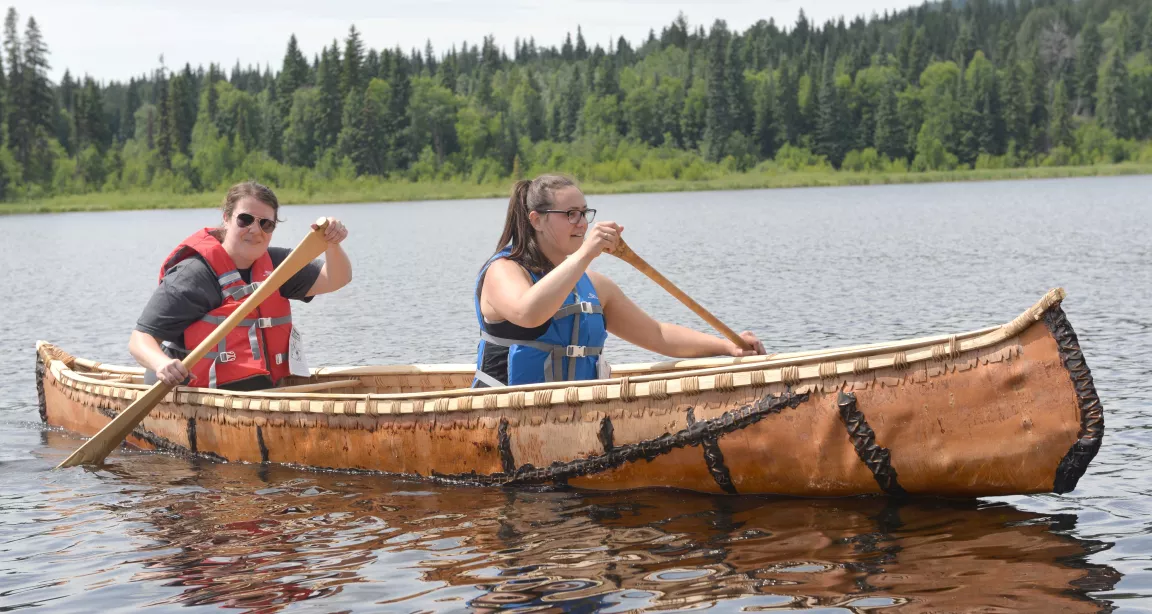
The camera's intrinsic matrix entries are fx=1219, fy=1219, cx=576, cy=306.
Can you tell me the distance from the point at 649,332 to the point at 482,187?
94352 millimetres

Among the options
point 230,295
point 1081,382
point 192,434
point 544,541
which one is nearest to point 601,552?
point 544,541

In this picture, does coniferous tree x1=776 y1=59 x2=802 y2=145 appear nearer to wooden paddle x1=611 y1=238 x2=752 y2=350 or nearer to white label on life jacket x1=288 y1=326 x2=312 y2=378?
white label on life jacket x1=288 y1=326 x2=312 y2=378

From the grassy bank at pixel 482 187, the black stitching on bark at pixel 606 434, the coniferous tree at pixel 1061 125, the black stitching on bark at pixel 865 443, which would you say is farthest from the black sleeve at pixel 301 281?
the coniferous tree at pixel 1061 125

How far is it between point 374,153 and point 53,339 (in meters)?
91.5

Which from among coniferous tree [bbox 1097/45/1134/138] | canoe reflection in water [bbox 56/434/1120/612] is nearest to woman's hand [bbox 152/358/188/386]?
canoe reflection in water [bbox 56/434/1120/612]

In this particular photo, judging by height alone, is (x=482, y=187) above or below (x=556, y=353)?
above

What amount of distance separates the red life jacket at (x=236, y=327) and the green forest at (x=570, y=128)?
289ft

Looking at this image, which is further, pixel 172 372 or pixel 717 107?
pixel 717 107

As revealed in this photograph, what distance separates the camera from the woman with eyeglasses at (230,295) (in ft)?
25.3

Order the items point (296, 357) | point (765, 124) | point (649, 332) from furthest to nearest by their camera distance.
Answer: point (765, 124) → point (296, 357) → point (649, 332)

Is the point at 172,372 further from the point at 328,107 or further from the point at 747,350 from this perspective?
the point at 328,107

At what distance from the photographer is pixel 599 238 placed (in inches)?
234

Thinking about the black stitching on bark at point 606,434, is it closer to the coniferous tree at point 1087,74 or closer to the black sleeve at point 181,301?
the black sleeve at point 181,301

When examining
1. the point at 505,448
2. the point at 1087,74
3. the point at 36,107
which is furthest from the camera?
the point at 1087,74
